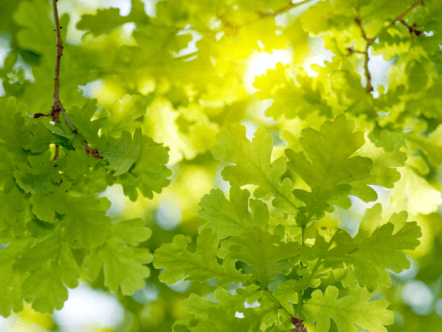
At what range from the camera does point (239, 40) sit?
5.29 ft

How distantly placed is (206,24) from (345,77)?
2.08ft

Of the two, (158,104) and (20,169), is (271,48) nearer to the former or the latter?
(158,104)

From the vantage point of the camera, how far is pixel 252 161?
3.32ft

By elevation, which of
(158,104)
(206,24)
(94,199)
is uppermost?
(206,24)

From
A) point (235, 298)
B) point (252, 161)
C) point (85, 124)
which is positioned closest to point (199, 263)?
point (235, 298)

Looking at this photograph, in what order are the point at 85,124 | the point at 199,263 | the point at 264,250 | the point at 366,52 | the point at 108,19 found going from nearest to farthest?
1. the point at 264,250
2. the point at 199,263
3. the point at 85,124
4. the point at 366,52
5. the point at 108,19

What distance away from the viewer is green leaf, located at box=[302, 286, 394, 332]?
980mm

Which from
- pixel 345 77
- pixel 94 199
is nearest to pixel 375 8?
pixel 345 77

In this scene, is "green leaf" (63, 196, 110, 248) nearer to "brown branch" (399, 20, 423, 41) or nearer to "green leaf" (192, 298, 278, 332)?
"green leaf" (192, 298, 278, 332)

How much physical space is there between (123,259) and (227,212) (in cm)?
57

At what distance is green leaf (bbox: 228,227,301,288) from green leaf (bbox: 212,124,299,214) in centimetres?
17

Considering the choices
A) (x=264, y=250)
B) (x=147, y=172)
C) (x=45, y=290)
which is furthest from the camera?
(x=147, y=172)

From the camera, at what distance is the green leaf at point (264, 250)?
33.5 inches

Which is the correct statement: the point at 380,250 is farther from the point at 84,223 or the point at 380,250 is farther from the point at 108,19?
the point at 108,19
